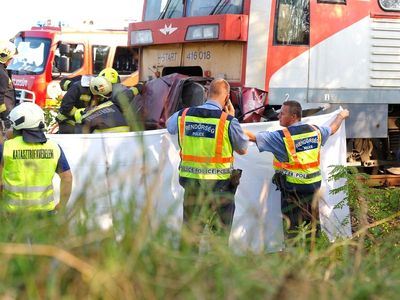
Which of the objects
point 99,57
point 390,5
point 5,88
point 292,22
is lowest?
point 5,88

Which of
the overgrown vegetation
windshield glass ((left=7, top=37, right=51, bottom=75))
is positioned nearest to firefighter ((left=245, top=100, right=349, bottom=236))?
the overgrown vegetation

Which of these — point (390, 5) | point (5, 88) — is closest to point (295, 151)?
point (390, 5)

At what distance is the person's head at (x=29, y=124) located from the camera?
15.6 feet

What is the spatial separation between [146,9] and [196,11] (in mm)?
1246

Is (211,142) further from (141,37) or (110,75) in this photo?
(141,37)

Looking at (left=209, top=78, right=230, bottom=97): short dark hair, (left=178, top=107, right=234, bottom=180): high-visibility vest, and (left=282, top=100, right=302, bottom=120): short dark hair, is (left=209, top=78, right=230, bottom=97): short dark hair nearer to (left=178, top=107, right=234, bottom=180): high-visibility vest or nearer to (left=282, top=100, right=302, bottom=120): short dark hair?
(left=178, top=107, right=234, bottom=180): high-visibility vest

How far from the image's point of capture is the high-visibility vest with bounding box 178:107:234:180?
5469 mm

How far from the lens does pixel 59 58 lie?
1493cm

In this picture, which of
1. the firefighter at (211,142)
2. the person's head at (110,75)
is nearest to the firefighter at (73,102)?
the person's head at (110,75)

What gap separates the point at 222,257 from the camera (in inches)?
73.6

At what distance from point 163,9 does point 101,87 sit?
2.43 m

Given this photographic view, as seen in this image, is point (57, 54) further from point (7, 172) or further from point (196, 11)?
point (7, 172)

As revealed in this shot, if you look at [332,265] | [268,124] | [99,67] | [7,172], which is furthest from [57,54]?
[332,265]

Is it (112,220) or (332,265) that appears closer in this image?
(112,220)
